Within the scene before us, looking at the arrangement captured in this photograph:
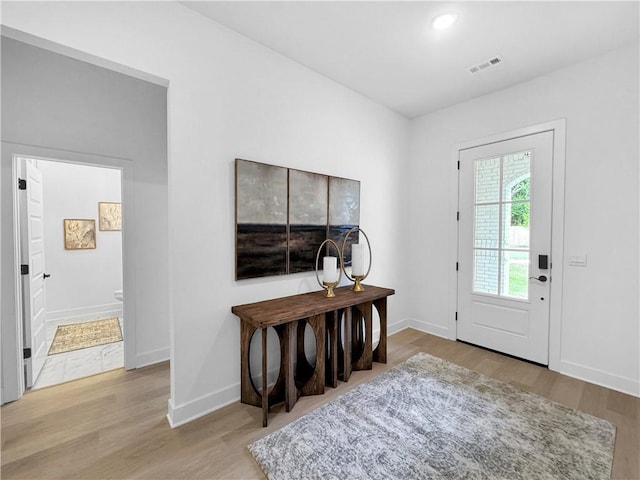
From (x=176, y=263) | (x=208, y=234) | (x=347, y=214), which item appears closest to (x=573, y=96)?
(x=347, y=214)

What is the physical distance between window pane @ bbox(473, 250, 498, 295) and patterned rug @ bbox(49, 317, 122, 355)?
14.0 ft

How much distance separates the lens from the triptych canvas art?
2.16 m

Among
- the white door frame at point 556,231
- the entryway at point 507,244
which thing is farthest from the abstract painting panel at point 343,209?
the white door frame at point 556,231

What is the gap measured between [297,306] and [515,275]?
7.46ft

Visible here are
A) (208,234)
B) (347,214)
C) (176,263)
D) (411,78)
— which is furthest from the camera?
(347,214)

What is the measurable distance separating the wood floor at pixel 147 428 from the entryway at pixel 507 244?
1.38 ft

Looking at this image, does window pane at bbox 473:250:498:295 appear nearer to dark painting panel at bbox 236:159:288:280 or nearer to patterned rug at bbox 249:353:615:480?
patterned rug at bbox 249:353:615:480

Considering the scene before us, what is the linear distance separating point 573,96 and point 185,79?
10.6ft

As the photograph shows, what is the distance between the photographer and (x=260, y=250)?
2.26 meters

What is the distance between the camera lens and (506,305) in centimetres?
292

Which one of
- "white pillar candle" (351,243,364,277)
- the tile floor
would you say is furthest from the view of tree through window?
the tile floor

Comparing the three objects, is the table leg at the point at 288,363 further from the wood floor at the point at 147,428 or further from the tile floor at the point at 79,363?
the tile floor at the point at 79,363

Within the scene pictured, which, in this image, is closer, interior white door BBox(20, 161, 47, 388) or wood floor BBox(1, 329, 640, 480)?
wood floor BBox(1, 329, 640, 480)

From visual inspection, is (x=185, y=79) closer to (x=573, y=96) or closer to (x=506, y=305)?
(x=573, y=96)
